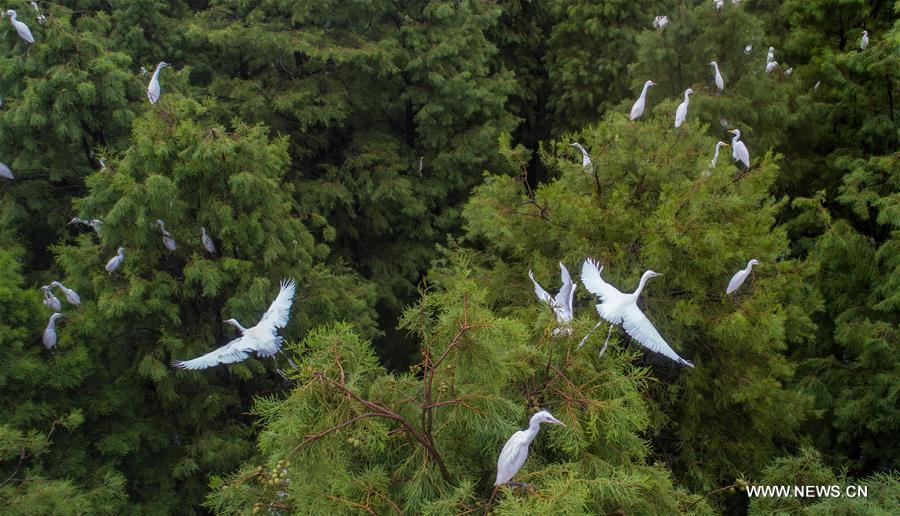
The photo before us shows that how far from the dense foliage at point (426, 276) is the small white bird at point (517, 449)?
16 cm

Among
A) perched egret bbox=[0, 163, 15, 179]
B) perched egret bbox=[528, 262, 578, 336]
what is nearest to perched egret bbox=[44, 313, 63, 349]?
perched egret bbox=[0, 163, 15, 179]

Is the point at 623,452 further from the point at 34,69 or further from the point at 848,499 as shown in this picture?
the point at 34,69

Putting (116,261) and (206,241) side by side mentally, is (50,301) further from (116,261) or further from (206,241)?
(206,241)

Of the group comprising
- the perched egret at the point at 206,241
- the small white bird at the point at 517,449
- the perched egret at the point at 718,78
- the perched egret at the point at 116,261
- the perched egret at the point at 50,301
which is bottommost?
the perched egret at the point at 50,301

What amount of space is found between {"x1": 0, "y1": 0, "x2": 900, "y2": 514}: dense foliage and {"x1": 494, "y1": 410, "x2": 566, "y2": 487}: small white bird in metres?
0.16

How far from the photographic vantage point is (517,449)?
2.67 metres

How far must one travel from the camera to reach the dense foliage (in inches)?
121

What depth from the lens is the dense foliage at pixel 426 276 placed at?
10.1ft

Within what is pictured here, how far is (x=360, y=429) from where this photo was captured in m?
2.75

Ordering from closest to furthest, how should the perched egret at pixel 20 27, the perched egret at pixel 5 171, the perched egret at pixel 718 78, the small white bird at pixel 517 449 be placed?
the small white bird at pixel 517 449 < the perched egret at pixel 20 27 < the perched egret at pixel 5 171 < the perched egret at pixel 718 78

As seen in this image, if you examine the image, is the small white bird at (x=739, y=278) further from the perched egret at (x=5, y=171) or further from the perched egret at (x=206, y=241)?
the perched egret at (x=5, y=171)

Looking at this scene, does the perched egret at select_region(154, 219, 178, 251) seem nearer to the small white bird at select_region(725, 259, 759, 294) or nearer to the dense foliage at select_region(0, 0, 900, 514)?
the dense foliage at select_region(0, 0, 900, 514)

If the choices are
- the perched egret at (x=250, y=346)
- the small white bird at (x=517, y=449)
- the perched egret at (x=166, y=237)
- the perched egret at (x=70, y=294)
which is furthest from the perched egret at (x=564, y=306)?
the perched egret at (x=70, y=294)

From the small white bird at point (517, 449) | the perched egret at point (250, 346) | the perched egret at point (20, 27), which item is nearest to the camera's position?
the small white bird at point (517, 449)
